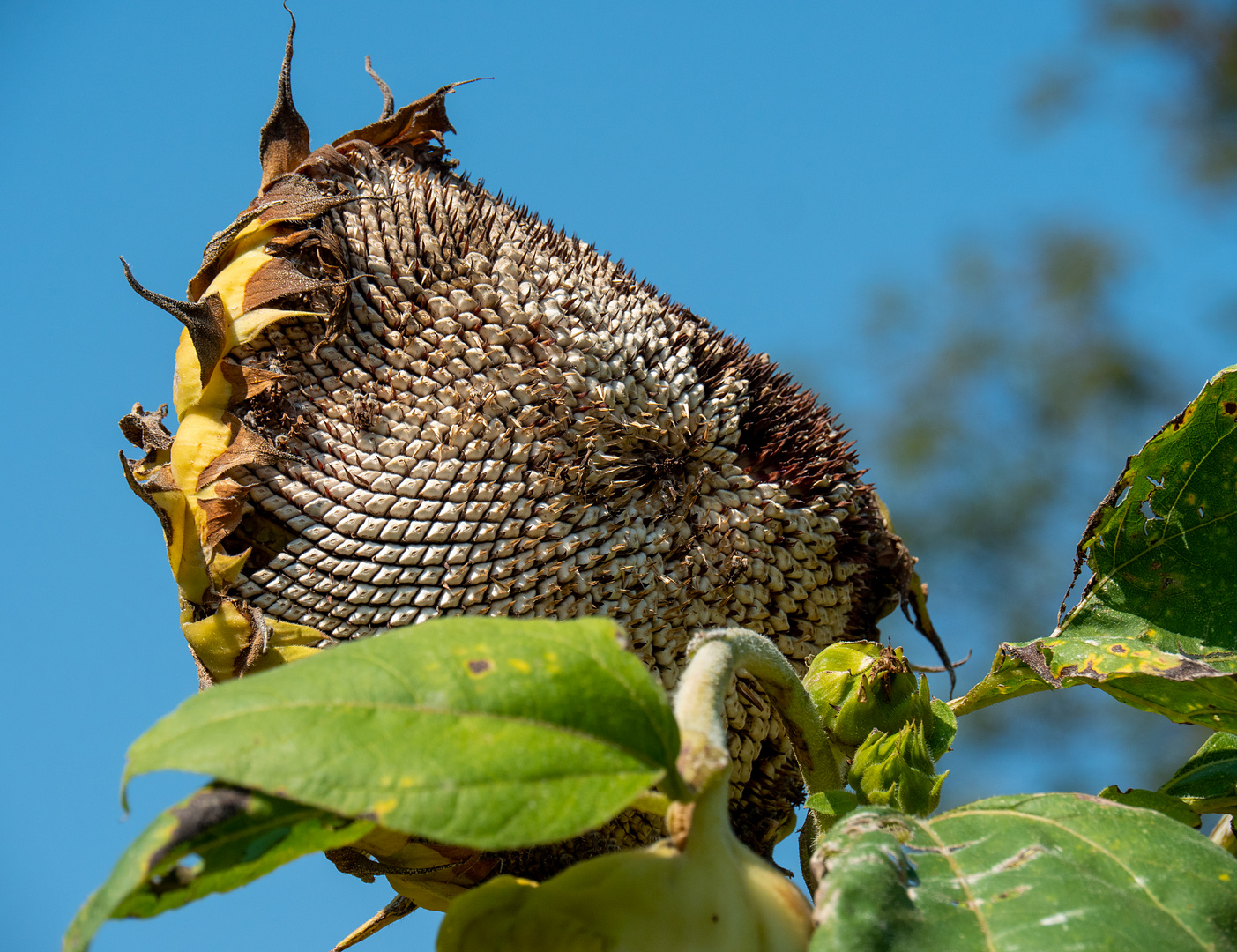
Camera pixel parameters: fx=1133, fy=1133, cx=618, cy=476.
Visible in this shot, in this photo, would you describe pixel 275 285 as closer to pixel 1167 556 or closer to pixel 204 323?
pixel 204 323

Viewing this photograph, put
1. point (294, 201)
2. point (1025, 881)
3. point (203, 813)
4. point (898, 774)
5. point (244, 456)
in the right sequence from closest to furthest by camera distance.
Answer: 1. point (203, 813)
2. point (1025, 881)
3. point (898, 774)
4. point (244, 456)
5. point (294, 201)

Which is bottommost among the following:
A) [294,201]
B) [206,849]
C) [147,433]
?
[206,849]

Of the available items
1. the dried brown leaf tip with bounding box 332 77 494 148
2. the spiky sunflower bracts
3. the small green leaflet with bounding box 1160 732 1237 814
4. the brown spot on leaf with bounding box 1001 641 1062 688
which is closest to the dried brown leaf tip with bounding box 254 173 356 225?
the spiky sunflower bracts

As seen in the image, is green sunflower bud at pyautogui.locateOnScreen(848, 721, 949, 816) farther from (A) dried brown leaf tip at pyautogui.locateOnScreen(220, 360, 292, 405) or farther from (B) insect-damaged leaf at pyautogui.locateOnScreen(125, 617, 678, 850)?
(A) dried brown leaf tip at pyautogui.locateOnScreen(220, 360, 292, 405)

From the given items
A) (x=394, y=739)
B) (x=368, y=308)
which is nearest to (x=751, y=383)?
(x=368, y=308)

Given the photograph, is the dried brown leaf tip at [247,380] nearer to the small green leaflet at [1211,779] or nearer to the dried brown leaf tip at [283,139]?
the dried brown leaf tip at [283,139]

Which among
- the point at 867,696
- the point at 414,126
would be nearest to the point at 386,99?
the point at 414,126

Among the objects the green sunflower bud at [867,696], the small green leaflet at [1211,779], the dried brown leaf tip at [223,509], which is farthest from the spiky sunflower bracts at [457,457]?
the small green leaflet at [1211,779]
